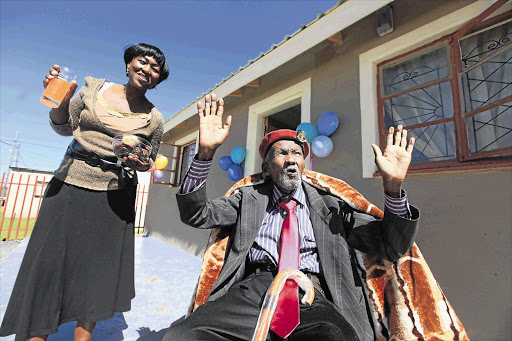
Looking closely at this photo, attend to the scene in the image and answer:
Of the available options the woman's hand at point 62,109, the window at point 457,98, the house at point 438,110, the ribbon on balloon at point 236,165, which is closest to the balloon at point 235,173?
the ribbon on balloon at point 236,165

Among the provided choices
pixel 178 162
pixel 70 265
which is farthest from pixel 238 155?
pixel 178 162

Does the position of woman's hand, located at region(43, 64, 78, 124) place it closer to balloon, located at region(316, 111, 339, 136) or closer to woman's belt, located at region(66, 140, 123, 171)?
woman's belt, located at region(66, 140, 123, 171)

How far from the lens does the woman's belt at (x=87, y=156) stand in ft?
5.07

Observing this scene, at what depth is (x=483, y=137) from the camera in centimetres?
236

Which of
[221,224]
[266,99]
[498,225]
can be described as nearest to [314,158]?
[266,99]

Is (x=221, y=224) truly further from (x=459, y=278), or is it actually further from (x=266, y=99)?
(x=266, y=99)

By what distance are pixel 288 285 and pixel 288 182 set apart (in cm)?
71

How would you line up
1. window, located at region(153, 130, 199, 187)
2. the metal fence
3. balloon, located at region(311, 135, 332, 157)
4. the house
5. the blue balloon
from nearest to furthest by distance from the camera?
1. the house
2. balloon, located at region(311, 135, 332, 157)
3. the blue balloon
4. the metal fence
5. window, located at region(153, 130, 199, 187)

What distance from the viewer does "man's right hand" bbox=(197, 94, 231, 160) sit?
4.84 feet

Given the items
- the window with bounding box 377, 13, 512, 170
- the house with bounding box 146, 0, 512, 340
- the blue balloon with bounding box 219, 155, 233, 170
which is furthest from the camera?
the blue balloon with bounding box 219, 155, 233, 170

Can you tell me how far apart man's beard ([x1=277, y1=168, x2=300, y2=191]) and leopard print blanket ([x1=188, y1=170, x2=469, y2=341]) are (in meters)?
0.32

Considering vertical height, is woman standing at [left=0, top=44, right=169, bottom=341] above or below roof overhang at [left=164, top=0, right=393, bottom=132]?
below

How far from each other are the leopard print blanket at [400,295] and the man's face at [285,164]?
1.16 ft

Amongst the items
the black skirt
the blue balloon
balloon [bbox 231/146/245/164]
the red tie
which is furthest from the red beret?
the blue balloon
